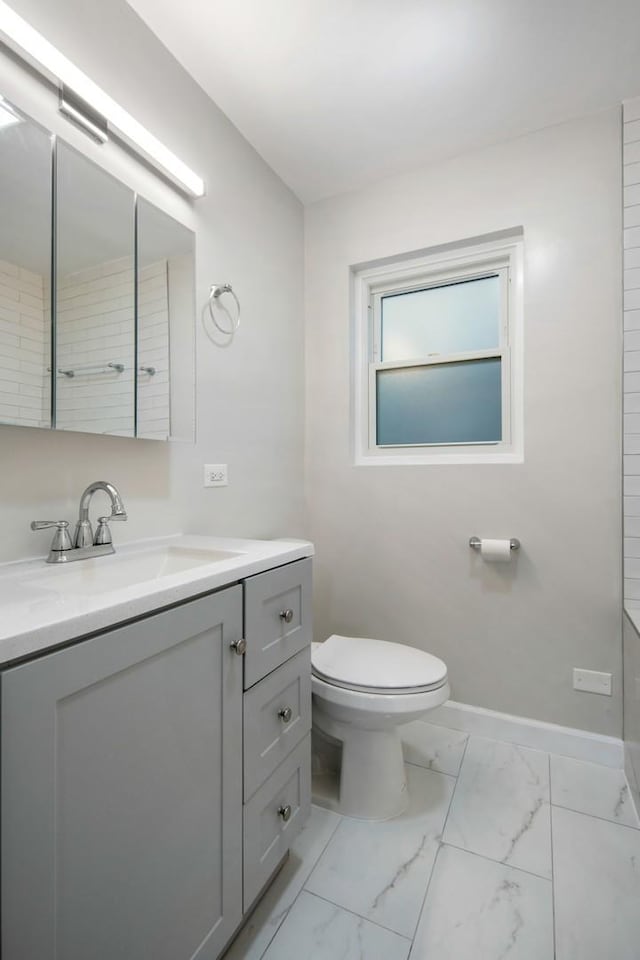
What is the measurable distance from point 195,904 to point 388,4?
226 centimetres

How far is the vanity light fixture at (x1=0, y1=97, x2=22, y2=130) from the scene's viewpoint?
948 mm

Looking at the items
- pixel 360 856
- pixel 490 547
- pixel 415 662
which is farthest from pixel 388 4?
pixel 360 856

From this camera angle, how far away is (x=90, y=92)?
1.13 metres

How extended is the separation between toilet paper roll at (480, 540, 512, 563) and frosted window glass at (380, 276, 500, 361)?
0.85m

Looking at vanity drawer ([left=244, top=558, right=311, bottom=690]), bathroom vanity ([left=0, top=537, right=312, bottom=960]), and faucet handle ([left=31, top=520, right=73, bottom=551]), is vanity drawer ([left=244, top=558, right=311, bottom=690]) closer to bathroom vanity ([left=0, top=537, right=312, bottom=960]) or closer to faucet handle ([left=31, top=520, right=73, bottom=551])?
bathroom vanity ([left=0, top=537, right=312, bottom=960])

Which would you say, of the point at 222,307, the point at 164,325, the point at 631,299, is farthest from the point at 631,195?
the point at 164,325

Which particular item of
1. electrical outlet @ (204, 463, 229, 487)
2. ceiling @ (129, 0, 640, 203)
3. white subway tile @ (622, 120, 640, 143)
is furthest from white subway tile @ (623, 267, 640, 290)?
electrical outlet @ (204, 463, 229, 487)

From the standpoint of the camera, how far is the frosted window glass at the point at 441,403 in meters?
1.96

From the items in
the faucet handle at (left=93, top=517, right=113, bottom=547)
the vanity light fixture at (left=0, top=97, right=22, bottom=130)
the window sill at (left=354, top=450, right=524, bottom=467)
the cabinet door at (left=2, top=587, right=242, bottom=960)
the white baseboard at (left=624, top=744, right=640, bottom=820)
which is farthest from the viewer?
the window sill at (left=354, top=450, right=524, bottom=467)

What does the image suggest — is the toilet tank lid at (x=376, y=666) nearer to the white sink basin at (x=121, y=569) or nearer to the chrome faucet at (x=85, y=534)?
the white sink basin at (x=121, y=569)

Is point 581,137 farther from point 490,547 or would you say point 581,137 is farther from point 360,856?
point 360,856

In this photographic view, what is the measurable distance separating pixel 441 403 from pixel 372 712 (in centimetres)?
132

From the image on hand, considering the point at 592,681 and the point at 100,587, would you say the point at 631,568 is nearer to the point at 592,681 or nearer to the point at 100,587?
the point at 592,681

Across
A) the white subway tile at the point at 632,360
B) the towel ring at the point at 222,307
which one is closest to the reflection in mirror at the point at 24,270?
the towel ring at the point at 222,307
